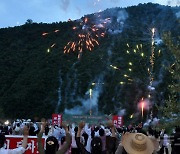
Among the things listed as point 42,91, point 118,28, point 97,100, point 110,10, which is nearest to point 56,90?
point 42,91

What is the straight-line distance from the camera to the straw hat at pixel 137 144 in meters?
4.81

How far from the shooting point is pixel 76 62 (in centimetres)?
7512

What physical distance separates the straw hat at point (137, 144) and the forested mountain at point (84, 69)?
36658mm

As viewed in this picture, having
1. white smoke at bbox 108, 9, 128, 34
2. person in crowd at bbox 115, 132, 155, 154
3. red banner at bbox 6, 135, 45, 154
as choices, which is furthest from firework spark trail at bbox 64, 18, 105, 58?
person in crowd at bbox 115, 132, 155, 154

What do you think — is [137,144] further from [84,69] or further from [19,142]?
[84,69]

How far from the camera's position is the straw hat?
4.81 m

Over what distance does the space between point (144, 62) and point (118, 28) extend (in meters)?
26.1

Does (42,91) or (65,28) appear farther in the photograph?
(65,28)

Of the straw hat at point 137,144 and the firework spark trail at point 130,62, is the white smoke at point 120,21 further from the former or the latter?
the straw hat at point 137,144

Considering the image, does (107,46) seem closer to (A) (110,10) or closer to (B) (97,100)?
(B) (97,100)

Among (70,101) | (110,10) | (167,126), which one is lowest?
(167,126)

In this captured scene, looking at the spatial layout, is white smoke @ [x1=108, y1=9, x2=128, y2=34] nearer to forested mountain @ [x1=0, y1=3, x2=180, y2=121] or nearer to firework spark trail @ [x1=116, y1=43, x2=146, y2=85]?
forested mountain @ [x1=0, y1=3, x2=180, y2=121]

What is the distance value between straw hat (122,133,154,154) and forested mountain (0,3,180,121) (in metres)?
36.7

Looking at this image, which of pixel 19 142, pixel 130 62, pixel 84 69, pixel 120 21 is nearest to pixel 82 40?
pixel 120 21
